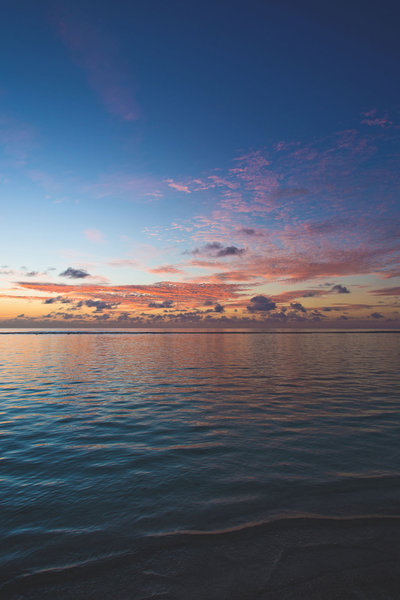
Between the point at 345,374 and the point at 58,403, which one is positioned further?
the point at 345,374

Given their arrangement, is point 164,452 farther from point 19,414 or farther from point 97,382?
point 97,382

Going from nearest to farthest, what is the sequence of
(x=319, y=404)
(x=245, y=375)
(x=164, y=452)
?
(x=164, y=452) < (x=319, y=404) < (x=245, y=375)

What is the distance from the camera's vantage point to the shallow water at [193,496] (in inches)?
199

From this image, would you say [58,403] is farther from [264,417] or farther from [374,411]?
[374,411]

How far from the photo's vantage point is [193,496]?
764 cm

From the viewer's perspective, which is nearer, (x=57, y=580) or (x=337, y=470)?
(x=57, y=580)

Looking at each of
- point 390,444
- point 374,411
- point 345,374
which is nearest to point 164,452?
point 390,444

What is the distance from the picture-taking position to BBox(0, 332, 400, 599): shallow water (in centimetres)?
506

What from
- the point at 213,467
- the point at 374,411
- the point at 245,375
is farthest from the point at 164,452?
the point at 245,375

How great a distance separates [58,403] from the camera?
19.2 meters

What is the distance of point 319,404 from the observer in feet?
58.4

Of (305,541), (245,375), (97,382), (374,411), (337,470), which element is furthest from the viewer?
(245,375)

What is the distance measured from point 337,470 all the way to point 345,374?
75.2ft

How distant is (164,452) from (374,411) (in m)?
11.6
